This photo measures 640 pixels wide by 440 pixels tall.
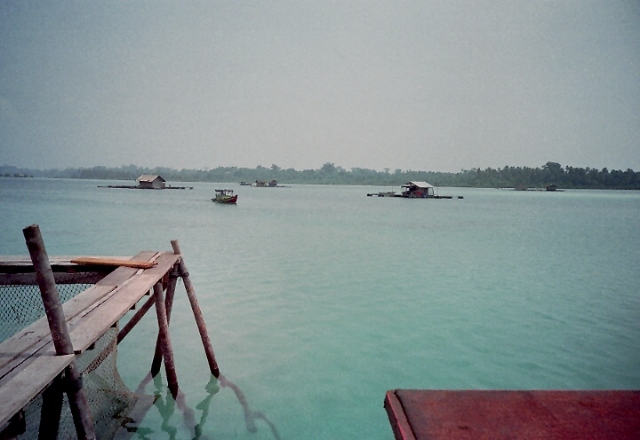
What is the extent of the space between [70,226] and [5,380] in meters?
37.3

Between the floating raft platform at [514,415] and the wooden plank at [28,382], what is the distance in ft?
9.82

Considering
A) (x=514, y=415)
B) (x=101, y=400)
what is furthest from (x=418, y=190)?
(x=514, y=415)

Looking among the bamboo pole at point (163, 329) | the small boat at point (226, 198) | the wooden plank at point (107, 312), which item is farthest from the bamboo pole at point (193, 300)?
the small boat at point (226, 198)

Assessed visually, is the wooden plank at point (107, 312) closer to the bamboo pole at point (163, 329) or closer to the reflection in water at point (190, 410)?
the bamboo pole at point (163, 329)

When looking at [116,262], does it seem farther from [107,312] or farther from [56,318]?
[56,318]

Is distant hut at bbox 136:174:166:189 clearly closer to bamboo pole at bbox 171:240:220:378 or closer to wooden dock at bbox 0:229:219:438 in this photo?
wooden dock at bbox 0:229:219:438

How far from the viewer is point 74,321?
170 inches

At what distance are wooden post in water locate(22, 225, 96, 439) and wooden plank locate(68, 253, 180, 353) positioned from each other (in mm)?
212

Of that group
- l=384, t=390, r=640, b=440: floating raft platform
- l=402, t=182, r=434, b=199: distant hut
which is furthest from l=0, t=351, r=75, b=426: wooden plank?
l=402, t=182, r=434, b=199: distant hut

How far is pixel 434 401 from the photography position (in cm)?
188

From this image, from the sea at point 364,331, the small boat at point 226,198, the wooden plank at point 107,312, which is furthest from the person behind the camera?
the small boat at point 226,198

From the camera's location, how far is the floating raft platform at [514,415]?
167 cm

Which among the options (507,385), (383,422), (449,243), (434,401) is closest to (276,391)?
(383,422)

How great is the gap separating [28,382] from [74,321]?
1262 mm
